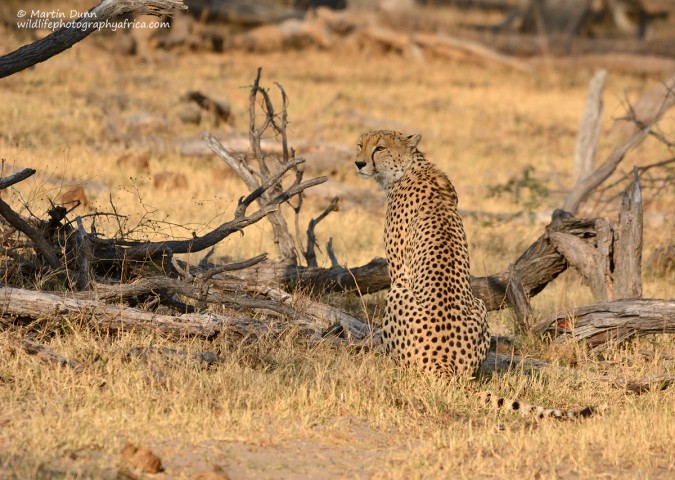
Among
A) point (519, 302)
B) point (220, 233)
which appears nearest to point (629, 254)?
point (519, 302)

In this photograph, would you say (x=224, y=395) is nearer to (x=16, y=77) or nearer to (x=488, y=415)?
(x=488, y=415)

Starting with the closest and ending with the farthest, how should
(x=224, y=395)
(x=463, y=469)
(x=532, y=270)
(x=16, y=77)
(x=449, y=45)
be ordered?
1. (x=463, y=469)
2. (x=224, y=395)
3. (x=532, y=270)
4. (x=16, y=77)
5. (x=449, y=45)

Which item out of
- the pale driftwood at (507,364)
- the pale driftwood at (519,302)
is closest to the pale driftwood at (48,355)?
the pale driftwood at (507,364)

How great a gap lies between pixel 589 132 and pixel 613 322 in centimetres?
505

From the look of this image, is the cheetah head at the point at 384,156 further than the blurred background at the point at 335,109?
No

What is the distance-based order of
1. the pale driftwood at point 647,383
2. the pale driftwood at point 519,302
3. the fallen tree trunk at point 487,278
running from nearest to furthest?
1. the pale driftwood at point 647,383
2. the pale driftwood at point 519,302
3. the fallen tree trunk at point 487,278

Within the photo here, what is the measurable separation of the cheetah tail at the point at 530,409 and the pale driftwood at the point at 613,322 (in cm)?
115

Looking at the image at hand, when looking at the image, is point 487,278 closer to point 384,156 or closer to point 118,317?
point 384,156

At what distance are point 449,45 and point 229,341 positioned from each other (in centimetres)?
1473

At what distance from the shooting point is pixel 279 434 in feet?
15.3

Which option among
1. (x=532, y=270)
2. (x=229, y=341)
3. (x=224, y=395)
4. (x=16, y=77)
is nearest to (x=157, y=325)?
(x=229, y=341)

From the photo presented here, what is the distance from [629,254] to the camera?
672 centimetres

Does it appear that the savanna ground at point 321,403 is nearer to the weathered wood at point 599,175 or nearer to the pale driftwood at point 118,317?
the pale driftwood at point 118,317

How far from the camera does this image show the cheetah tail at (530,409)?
5.05 metres
